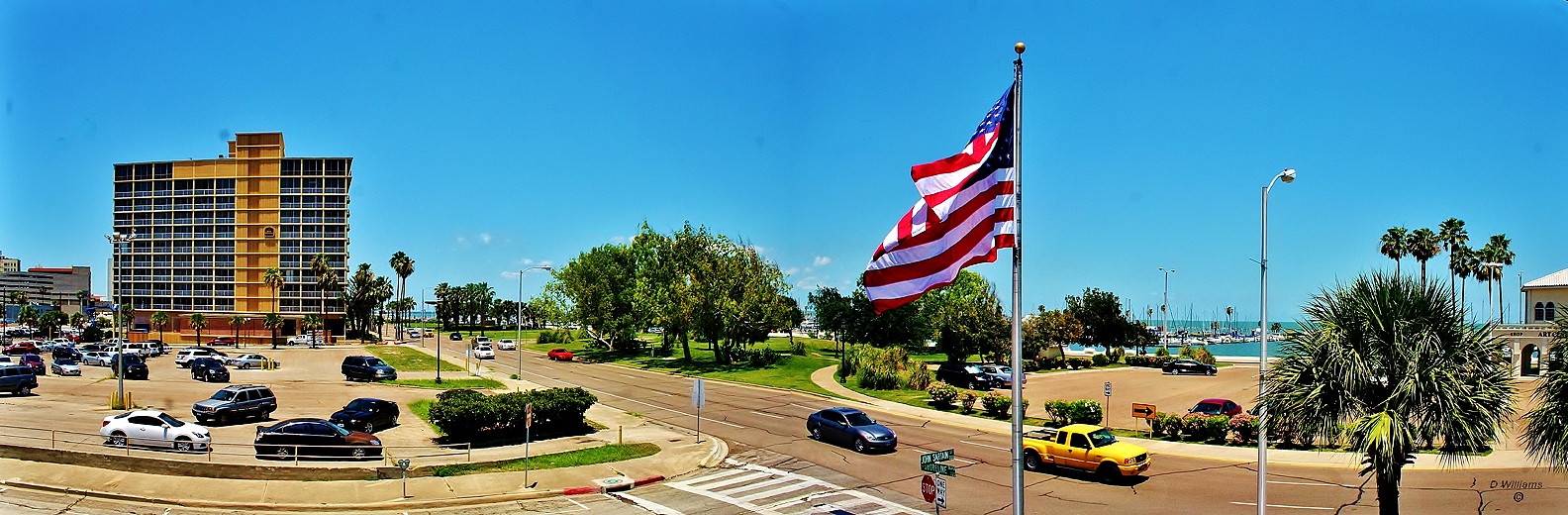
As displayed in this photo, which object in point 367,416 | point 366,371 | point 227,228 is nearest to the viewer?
point 367,416

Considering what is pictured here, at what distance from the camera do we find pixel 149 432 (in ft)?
94.6

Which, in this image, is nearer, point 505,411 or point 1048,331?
point 505,411

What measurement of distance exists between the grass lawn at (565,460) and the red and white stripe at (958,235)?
15.7 metres

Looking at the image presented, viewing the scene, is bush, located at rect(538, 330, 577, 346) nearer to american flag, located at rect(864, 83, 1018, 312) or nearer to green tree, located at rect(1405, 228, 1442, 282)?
green tree, located at rect(1405, 228, 1442, 282)

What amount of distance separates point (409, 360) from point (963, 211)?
79679mm

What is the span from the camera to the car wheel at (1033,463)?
26984 mm

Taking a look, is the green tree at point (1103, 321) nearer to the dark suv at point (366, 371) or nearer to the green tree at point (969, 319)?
the green tree at point (969, 319)

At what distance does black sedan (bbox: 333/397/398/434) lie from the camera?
113 feet

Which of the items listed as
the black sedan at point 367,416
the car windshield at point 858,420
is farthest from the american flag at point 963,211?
the black sedan at point 367,416

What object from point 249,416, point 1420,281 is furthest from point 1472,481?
point 249,416

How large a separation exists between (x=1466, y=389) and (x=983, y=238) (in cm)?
869

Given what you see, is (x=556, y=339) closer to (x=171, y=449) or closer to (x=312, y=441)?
(x=171, y=449)

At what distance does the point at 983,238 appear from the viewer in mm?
12633

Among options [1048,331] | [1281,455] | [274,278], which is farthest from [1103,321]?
[274,278]
